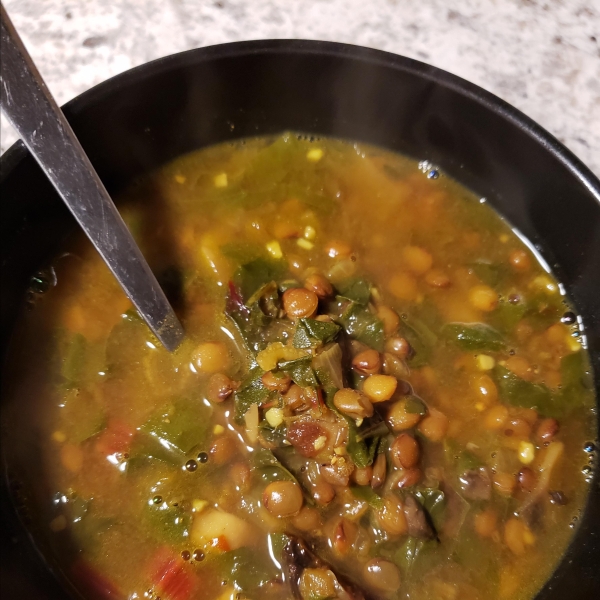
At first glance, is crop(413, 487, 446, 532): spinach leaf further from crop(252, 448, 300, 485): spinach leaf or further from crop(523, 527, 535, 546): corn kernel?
crop(252, 448, 300, 485): spinach leaf

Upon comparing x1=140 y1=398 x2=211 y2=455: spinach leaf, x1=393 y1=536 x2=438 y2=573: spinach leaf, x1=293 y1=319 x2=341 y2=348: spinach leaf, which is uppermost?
x1=293 y1=319 x2=341 y2=348: spinach leaf

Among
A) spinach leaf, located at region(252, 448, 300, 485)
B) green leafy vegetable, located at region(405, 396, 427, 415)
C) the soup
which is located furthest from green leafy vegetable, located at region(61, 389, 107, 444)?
green leafy vegetable, located at region(405, 396, 427, 415)

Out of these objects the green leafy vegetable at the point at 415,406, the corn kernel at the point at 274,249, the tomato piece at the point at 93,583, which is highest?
the corn kernel at the point at 274,249

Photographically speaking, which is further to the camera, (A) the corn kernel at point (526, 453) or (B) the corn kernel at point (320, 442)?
(A) the corn kernel at point (526, 453)

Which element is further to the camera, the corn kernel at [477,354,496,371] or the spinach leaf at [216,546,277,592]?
the corn kernel at [477,354,496,371]

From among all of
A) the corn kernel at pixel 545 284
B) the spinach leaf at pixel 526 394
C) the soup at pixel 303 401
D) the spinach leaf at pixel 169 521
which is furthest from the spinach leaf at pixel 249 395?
the corn kernel at pixel 545 284

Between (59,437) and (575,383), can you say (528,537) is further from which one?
(59,437)

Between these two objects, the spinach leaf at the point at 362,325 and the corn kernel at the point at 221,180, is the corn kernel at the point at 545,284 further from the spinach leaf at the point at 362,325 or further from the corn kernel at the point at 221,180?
the corn kernel at the point at 221,180
